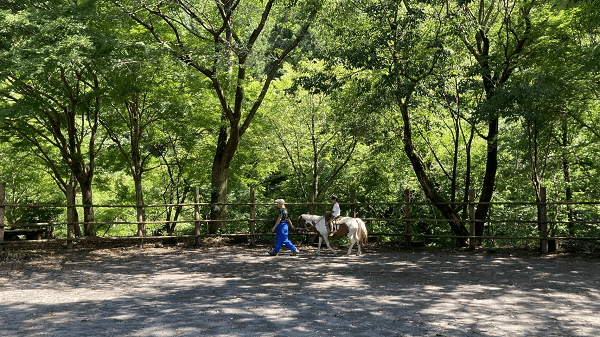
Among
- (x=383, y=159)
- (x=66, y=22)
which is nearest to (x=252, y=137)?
(x=383, y=159)

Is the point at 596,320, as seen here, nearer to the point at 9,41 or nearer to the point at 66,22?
the point at 66,22

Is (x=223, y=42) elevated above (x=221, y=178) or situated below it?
above

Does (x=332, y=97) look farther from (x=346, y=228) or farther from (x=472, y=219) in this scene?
(x=472, y=219)

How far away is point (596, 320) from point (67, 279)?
8365 millimetres

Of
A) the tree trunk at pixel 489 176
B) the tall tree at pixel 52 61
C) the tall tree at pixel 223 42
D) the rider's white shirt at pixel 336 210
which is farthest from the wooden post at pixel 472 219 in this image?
the tall tree at pixel 52 61

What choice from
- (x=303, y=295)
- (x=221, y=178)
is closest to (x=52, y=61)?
(x=221, y=178)

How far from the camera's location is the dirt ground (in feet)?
17.8

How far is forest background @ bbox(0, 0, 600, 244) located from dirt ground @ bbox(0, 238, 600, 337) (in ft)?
10.2

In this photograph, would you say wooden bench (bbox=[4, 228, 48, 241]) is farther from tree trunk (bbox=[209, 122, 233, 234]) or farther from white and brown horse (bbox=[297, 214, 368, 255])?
white and brown horse (bbox=[297, 214, 368, 255])

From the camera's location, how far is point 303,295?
7.16 meters

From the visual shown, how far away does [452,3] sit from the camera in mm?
12484

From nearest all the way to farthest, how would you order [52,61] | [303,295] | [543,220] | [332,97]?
[303,295] < [52,61] < [543,220] < [332,97]

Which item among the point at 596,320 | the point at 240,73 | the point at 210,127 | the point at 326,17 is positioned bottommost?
the point at 596,320

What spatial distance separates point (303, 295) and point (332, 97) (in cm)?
832
